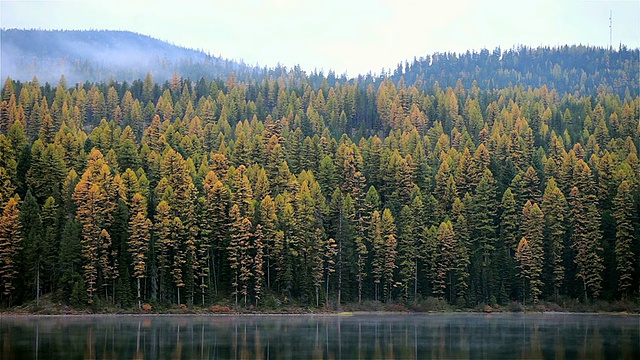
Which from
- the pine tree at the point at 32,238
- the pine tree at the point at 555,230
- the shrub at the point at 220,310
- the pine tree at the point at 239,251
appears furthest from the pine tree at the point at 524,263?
the pine tree at the point at 32,238

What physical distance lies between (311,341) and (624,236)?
7069 centimetres

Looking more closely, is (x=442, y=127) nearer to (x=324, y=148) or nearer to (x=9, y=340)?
(x=324, y=148)

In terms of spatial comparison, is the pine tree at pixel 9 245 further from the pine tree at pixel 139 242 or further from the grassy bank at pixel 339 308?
the pine tree at pixel 139 242

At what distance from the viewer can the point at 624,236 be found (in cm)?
11288

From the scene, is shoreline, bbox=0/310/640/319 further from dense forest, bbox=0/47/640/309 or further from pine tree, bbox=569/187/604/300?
pine tree, bbox=569/187/604/300

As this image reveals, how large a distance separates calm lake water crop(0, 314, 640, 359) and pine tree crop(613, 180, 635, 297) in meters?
32.4

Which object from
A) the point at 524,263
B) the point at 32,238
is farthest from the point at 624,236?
the point at 32,238

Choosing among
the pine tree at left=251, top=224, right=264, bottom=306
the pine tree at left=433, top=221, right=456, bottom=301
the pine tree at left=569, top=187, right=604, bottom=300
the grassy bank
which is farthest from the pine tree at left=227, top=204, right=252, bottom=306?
the pine tree at left=569, top=187, right=604, bottom=300

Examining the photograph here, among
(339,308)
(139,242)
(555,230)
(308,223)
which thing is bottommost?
(339,308)

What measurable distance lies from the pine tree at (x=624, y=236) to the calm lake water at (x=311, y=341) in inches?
1277

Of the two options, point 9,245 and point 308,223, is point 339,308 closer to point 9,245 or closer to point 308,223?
point 308,223

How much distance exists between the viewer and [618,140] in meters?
157

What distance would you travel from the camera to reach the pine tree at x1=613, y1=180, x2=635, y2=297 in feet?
360

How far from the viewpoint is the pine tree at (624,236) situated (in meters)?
110
